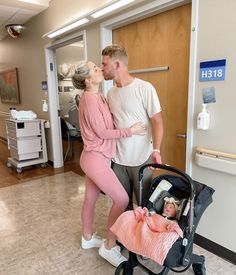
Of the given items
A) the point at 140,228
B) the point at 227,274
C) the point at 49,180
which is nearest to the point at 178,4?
the point at 140,228

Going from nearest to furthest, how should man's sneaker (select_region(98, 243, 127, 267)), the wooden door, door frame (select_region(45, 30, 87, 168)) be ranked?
man's sneaker (select_region(98, 243, 127, 267))
the wooden door
door frame (select_region(45, 30, 87, 168))

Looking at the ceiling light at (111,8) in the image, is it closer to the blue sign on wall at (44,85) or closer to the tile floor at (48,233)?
the blue sign on wall at (44,85)

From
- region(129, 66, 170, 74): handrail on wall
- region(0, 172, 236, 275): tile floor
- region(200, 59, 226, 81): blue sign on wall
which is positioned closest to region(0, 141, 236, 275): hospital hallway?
region(0, 172, 236, 275): tile floor

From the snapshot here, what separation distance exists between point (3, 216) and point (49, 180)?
112cm

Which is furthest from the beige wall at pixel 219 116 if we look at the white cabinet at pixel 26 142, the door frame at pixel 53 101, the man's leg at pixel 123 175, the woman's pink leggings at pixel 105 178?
the white cabinet at pixel 26 142

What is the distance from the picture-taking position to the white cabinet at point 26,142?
409 cm

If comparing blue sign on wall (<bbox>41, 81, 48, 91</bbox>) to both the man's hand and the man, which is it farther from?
the man's hand

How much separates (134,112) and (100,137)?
295 mm

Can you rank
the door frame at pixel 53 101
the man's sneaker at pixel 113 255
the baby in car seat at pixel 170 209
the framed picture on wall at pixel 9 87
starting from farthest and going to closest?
the framed picture on wall at pixel 9 87 < the door frame at pixel 53 101 < the man's sneaker at pixel 113 255 < the baby in car seat at pixel 170 209

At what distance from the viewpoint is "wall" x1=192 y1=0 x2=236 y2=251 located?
1.67 metres

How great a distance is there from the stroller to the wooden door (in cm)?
74

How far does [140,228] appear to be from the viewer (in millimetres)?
1359

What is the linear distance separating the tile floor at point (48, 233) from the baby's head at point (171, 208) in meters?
0.62

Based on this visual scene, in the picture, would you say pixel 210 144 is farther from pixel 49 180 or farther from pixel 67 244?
pixel 49 180
